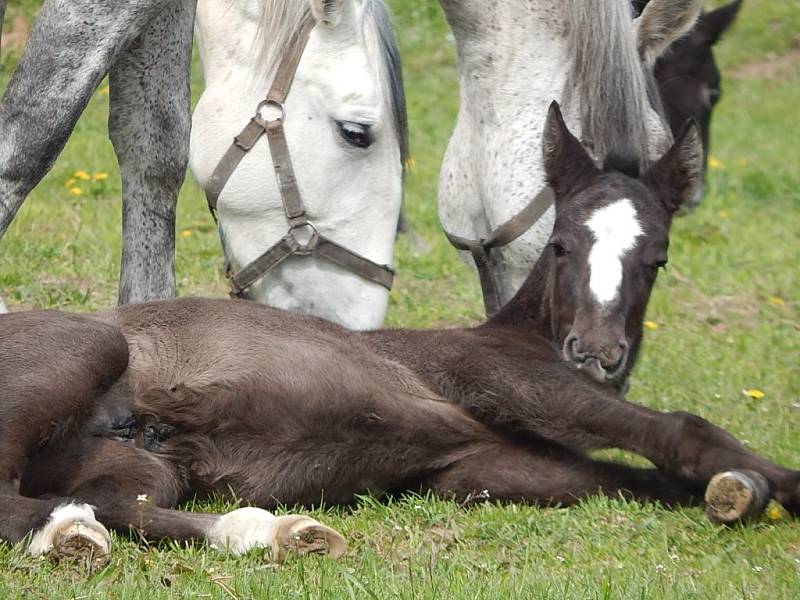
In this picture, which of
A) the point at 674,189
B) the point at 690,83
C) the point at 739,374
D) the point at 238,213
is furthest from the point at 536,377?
the point at 690,83

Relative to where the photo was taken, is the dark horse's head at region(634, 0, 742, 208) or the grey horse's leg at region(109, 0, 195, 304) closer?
the grey horse's leg at region(109, 0, 195, 304)

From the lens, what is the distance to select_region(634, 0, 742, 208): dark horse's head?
9000 millimetres

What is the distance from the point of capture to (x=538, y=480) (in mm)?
4047

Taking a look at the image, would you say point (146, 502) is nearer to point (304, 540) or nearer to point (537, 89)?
point (304, 540)

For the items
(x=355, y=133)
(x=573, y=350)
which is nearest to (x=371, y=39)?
(x=355, y=133)

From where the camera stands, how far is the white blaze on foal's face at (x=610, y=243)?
13.1 ft

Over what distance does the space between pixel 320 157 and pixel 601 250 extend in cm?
117

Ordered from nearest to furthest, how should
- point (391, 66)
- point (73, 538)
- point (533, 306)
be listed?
point (73, 538), point (533, 306), point (391, 66)

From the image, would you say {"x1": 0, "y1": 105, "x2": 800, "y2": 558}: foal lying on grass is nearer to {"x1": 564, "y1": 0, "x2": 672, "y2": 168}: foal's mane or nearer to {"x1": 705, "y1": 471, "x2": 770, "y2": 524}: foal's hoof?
{"x1": 705, "y1": 471, "x2": 770, "y2": 524}: foal's hoof

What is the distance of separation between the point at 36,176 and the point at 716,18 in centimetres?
609

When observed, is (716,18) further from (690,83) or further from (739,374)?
(739,374)

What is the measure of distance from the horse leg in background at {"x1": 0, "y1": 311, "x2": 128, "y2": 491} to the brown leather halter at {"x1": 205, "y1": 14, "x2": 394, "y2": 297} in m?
0.85

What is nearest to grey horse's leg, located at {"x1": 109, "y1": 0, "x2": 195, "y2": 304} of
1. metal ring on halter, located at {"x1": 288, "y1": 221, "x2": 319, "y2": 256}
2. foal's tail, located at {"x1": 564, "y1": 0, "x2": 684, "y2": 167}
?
metal ring on halter, located at {"x1": 288, "y1": 221, "x2": 319, "y2": 256}

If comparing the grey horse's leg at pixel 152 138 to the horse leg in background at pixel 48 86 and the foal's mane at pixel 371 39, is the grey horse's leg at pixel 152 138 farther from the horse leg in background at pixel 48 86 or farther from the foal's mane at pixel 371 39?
the horse leg in background at pixel 48 86
